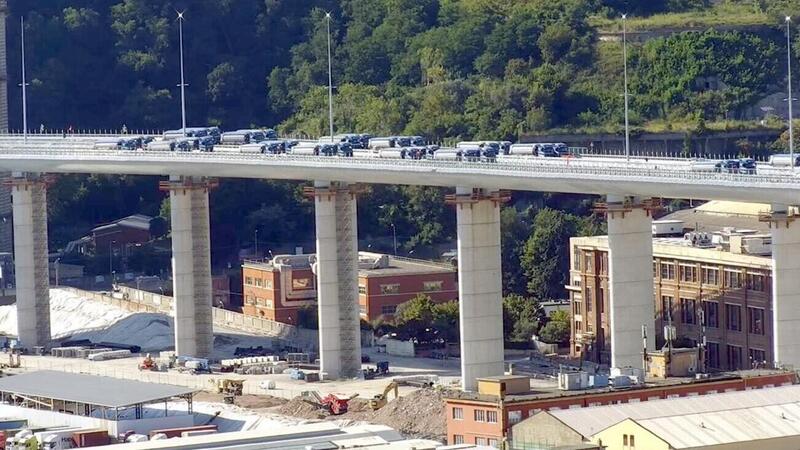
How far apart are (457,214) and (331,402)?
1307 cm

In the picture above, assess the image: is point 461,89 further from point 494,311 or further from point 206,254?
point 494,311

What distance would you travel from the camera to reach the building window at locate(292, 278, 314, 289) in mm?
157212

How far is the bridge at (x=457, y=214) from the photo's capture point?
119 m

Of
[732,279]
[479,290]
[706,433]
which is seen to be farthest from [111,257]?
[706,433]

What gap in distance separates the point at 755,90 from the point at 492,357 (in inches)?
2438

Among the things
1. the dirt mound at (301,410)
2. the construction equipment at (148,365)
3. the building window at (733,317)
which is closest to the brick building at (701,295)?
the building window at (733,317)

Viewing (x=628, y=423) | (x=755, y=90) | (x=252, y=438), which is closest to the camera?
(x=628, y=423)

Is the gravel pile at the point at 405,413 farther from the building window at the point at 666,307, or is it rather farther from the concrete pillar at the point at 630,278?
the building window at the point at 666,307

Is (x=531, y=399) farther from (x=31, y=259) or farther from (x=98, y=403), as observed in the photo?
(x=31, y=259)

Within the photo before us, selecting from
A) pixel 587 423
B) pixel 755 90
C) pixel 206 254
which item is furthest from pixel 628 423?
pixel 755 90

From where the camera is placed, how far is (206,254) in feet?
491

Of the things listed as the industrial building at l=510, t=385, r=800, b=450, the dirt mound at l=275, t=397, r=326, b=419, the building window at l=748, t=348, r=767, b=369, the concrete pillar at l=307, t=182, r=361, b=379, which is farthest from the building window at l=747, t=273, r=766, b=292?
the industrial building at l=510, t=385, r=800, b=450

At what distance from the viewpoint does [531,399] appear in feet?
336

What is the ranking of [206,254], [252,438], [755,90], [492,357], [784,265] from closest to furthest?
1. [252,438]
2. [784,265]
3. [492,357]
4. [206,254]
5. [755,90]
